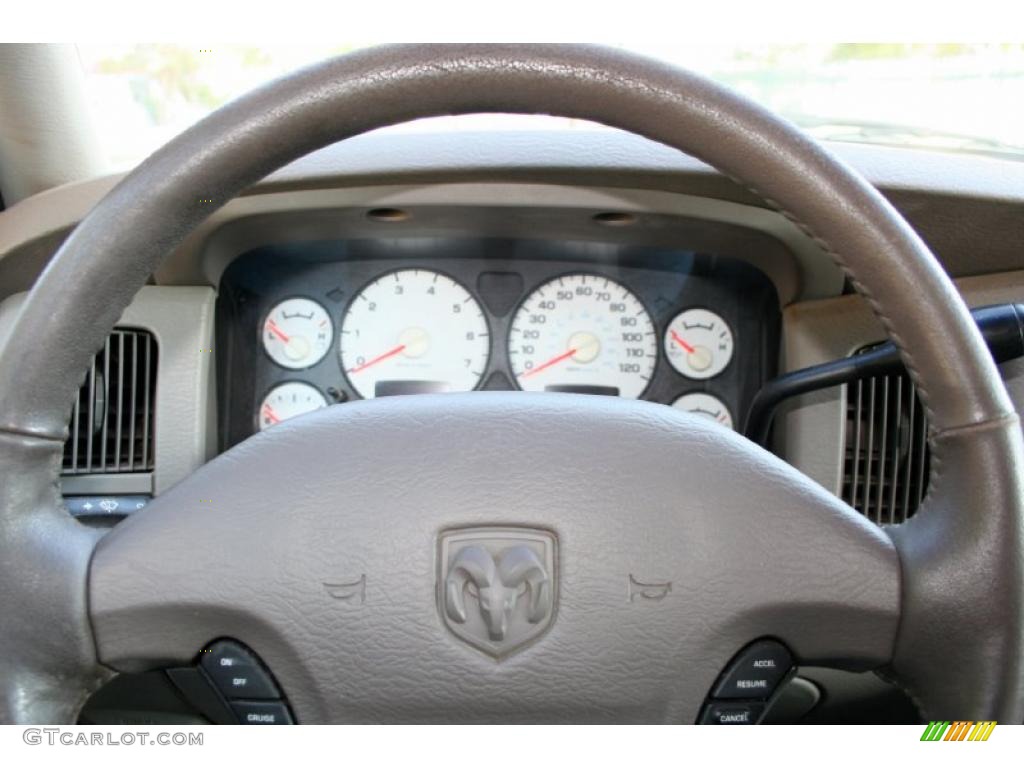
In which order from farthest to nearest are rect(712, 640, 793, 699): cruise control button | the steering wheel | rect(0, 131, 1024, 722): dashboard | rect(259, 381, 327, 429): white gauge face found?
1. rect(259, 381, 327, 429): white gauge face
2. rect(0, 131, 1024, 722): dashboard
3. rect(712, 640, 793, 699): cruise control button
4. the steering wheel

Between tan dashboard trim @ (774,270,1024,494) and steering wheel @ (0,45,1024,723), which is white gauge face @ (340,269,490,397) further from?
steering wheel @ (0,45,1024,723)

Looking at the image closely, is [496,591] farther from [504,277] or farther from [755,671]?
[504,277]

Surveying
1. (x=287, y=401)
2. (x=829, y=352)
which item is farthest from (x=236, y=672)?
(x=829, y=352)

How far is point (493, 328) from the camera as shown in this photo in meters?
1.73

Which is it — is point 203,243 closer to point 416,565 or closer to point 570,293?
point 570,293

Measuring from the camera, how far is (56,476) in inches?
31.6

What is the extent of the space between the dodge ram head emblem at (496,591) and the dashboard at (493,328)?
0.89 metres

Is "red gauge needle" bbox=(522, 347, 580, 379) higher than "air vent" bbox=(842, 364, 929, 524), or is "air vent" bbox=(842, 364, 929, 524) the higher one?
"red gauge needle" bbox=(522, 347, 580, 379)

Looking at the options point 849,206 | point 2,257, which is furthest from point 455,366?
point 849,206

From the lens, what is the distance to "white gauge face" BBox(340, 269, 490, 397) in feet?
5.63

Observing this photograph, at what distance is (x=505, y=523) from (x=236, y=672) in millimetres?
271

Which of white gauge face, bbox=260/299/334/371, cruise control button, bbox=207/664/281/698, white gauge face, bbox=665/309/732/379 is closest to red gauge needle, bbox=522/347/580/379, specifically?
white gauge face, bbox=665/309/732/379

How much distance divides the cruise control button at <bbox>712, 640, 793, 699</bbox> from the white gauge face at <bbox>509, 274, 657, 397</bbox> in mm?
875

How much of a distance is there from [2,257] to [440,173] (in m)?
0.66
